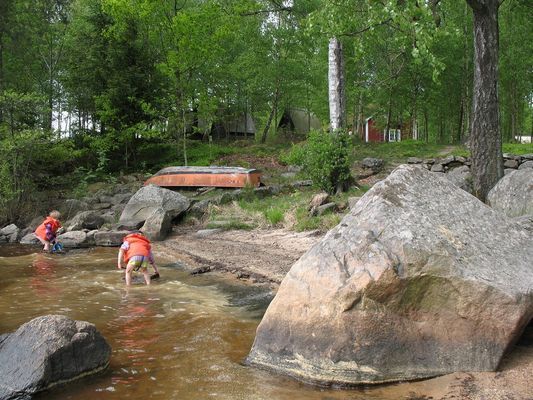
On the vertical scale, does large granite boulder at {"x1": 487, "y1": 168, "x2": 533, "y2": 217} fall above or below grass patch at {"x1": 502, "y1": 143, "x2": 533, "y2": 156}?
below

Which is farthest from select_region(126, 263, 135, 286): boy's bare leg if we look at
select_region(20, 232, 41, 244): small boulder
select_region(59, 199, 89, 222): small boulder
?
select_region(59, 199, 89, 222): small boulder

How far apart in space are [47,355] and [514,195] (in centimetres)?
834

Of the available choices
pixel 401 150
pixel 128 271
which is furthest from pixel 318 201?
pixel 401 150

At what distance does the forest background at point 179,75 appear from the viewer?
63.7 ft

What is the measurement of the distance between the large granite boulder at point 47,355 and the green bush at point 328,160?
9.83 m

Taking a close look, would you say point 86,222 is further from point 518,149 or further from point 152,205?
point 518,149

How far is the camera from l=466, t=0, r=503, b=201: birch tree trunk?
10.3m

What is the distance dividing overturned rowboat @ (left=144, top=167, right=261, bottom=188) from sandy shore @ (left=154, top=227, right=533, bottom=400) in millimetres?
3737

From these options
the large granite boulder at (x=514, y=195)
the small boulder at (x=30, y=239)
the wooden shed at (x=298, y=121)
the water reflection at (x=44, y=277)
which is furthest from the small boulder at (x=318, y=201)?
the wooden shed at (x=298, y=121)

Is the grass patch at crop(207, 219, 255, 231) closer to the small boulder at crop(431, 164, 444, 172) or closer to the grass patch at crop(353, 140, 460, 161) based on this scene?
the small boulder at crop(431, 164, 444, 172)

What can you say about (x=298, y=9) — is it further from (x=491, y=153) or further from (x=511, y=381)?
(x=511, y=381)

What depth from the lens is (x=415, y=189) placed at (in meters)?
→ 5.49

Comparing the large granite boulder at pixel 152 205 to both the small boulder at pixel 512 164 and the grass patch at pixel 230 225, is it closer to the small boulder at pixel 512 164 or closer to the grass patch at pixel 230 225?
the grass patch at pixel 230 225

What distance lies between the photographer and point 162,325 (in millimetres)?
6867
